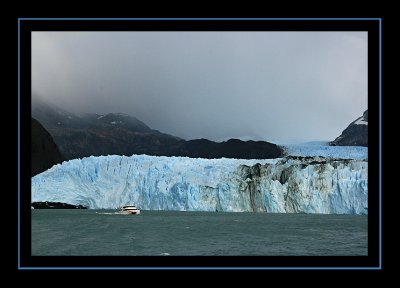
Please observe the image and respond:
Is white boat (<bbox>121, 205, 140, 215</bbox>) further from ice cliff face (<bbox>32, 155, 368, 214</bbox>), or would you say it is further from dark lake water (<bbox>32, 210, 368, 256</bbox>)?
dark lake water (<bbox>32, 210, 368, 256</bbox>)

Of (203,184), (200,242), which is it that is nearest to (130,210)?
(203,184)

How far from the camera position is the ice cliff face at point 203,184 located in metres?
44.1

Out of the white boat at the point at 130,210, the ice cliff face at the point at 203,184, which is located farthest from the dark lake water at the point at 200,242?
the white boat at the point at 130,210

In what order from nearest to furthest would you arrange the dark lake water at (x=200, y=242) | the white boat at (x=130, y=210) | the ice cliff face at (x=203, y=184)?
the dark lake water at (x=200, y=242) → the ice cliff face at (x=203, y=184) → the white boat at (x=130, y=210)

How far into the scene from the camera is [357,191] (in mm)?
42469

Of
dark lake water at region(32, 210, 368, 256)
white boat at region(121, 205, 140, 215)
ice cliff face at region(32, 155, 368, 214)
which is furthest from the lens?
white boat at region(121, 205, 140, 215)

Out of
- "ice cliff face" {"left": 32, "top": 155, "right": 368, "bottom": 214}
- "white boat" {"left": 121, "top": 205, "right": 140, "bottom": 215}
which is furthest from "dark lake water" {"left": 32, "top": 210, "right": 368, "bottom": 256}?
"white boat" {"left": 121, "top": 205, "right": 140, "bottom": 215}

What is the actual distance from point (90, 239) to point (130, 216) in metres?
21.5

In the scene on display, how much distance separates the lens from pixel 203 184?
4609 cm

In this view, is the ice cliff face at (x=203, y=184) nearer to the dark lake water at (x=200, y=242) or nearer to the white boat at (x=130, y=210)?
the white boat at (x=130, y=210)

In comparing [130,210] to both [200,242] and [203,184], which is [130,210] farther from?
[200,242]

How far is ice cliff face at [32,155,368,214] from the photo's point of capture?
44094mm

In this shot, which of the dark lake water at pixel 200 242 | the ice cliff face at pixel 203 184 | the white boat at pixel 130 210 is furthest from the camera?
the white boat at pixel 130 210

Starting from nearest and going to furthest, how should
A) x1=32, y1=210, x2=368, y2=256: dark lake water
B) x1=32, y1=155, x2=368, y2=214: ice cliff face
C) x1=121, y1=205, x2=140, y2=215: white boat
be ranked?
x1=32, y1=210, x2=368, y2=256: dark lake water, x1=32, y1=155, x2=368, y2=214: ice cliff face, x1=121, y1=205, x2=140, y2=215: white boat
